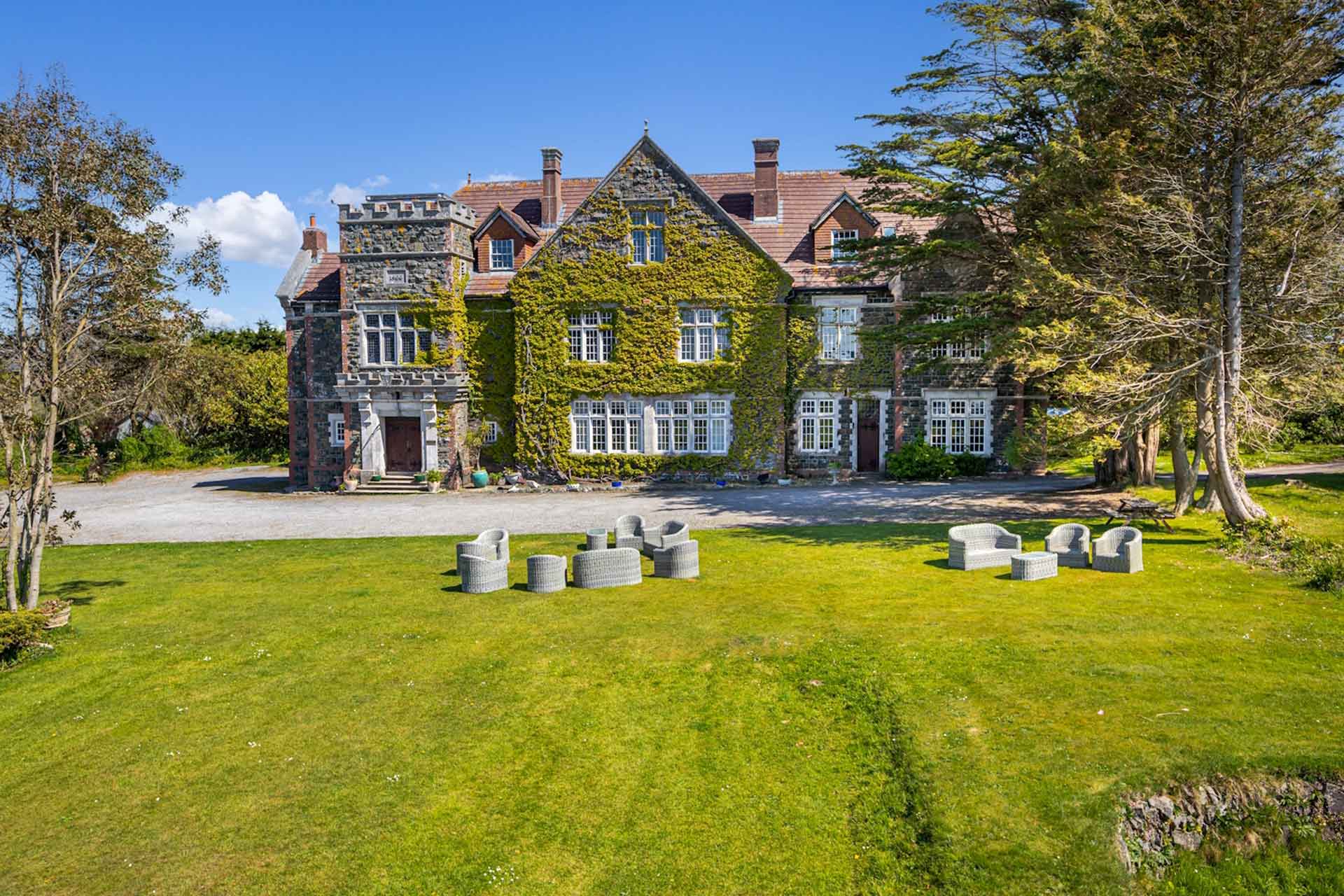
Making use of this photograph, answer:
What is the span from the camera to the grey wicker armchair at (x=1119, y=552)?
16969mm

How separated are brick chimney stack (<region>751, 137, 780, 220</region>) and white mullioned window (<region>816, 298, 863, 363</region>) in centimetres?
548

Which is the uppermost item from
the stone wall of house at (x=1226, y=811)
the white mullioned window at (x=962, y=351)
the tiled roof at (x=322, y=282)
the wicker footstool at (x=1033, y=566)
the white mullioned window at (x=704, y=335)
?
the tiled roof at (x=322, y=282)

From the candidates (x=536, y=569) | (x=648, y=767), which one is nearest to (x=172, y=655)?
(x=536, y=569)

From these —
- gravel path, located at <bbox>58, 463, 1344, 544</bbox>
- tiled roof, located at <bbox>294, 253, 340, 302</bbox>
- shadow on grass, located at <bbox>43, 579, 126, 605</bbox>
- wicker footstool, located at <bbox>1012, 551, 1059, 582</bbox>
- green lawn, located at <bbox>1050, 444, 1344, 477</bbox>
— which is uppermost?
tiled roof, located at <bbox>294, 253, 340, 302</bbox>

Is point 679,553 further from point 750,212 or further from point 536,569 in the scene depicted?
point 750,212

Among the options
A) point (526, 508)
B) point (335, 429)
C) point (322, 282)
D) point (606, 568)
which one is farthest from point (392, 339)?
point (606, 568)

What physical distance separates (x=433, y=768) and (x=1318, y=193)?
22.5 meters

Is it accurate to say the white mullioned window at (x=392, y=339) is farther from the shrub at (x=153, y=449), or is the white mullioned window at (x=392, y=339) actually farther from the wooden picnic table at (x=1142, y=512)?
the wooden picnic table at (x=1142, y=512)

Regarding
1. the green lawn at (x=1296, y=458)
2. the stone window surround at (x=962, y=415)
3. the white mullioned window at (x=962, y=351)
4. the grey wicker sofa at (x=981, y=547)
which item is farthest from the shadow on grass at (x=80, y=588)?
the green lawn at (x=1296, y=458)

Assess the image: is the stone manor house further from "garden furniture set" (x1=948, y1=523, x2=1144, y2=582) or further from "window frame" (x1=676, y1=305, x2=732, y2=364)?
"garden furniture set" (x1=948, y1=523, x2=1144, y2=582)

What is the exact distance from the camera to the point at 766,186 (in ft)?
123

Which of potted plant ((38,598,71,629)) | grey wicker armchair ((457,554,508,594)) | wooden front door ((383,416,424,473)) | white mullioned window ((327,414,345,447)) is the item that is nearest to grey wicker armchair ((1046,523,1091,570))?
grey wicker armchair ((457,554,508,594))

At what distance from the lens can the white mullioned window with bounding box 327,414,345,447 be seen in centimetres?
3641

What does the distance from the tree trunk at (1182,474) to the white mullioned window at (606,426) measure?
19.2 metres
